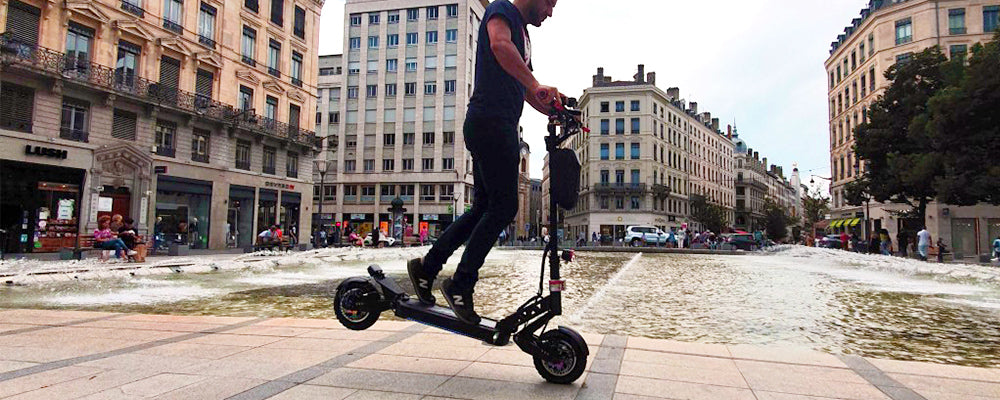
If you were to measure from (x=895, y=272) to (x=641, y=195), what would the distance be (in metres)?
55.1

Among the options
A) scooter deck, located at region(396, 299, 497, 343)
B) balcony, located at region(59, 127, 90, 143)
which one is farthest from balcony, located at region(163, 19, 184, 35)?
scooter deck, located at region(396, 299, 497, 343)

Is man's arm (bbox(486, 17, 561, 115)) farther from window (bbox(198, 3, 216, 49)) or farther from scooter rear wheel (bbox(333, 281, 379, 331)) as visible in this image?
window (bbox(198, 3, 216, 49))

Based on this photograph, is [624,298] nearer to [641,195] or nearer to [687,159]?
[641,195]

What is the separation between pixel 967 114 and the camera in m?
23.5

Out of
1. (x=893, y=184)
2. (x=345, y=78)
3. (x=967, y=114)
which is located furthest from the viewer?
(x=345, y=78)

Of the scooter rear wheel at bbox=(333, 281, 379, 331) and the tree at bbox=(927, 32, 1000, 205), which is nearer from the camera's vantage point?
the scooter rear wheel at bbox=(333, 281, 379, 331)

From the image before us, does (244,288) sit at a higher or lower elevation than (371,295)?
lower

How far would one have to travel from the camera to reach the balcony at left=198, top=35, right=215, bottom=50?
28.0 metres

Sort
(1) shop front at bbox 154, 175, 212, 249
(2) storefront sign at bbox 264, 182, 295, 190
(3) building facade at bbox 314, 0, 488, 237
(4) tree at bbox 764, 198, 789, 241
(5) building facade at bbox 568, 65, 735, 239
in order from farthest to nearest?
(4) tree at bbox 764, 198, 789, 241 → (5) building facade at bbox 568, 65, 735, 239 → (3) building facade at bbox 314, 0, 488, 237 → (2) storefront sign at bbox 264, 182, 295, 190 → (1) shop front at bbox 154, 175, 212, 249

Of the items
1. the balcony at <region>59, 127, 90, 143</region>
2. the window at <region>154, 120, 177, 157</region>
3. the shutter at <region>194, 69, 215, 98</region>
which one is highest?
the shutter at <region>194, 69, 215, 98</region>

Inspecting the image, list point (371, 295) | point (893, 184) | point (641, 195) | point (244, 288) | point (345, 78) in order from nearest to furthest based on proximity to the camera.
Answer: point (371, 295) < point (244, 288) < point (893, 184) < point (345, 78) < point (641, 195)

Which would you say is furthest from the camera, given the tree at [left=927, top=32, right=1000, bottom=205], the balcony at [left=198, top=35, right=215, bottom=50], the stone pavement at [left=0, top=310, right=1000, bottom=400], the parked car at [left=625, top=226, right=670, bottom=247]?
the parked car at [left=625, top=226, right=670, bottom=247]

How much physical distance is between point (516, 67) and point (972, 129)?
2973cm

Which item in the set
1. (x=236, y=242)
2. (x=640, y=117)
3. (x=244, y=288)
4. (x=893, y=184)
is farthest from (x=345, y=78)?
(x=244, y=288)
